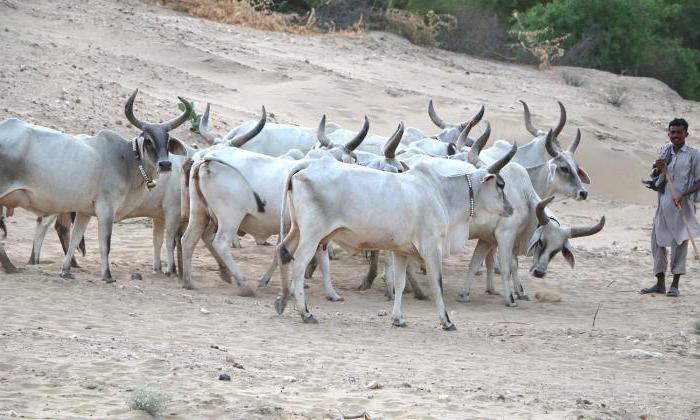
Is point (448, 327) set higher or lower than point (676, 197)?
lower

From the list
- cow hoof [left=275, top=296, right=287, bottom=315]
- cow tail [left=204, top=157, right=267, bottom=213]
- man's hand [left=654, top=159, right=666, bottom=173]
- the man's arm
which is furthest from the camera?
man's hand [left=654, top=159, right=666, bottom=173]

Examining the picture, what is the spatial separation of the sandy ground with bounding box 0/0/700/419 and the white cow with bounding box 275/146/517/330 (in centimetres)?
44

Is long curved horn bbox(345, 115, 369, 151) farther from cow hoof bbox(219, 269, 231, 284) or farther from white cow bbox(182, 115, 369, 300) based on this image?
cow hoof bbox(219, 269, 231, 284)

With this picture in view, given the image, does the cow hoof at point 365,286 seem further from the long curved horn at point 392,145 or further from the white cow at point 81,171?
the white cow at point 81,171

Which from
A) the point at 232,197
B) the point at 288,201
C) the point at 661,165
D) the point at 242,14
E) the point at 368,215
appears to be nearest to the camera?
the point at 368,215

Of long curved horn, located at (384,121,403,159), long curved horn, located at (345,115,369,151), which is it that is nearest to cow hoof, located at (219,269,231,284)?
long curved horn, located at (345,115,369,151)

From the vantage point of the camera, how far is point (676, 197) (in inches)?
469

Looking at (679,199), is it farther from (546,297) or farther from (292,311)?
(292,311)

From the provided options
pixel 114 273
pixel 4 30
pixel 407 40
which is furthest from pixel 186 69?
pixel 114 273

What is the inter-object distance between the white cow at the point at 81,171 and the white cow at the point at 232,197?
1.19 ft

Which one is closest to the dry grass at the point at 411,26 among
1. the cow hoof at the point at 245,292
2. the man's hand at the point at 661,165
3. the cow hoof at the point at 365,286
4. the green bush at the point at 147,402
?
the man's hand at the point at 661,165

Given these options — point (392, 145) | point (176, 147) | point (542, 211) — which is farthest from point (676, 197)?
point (176, 147)

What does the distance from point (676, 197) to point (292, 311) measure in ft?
14.1

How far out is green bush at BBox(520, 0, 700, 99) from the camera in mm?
27969
